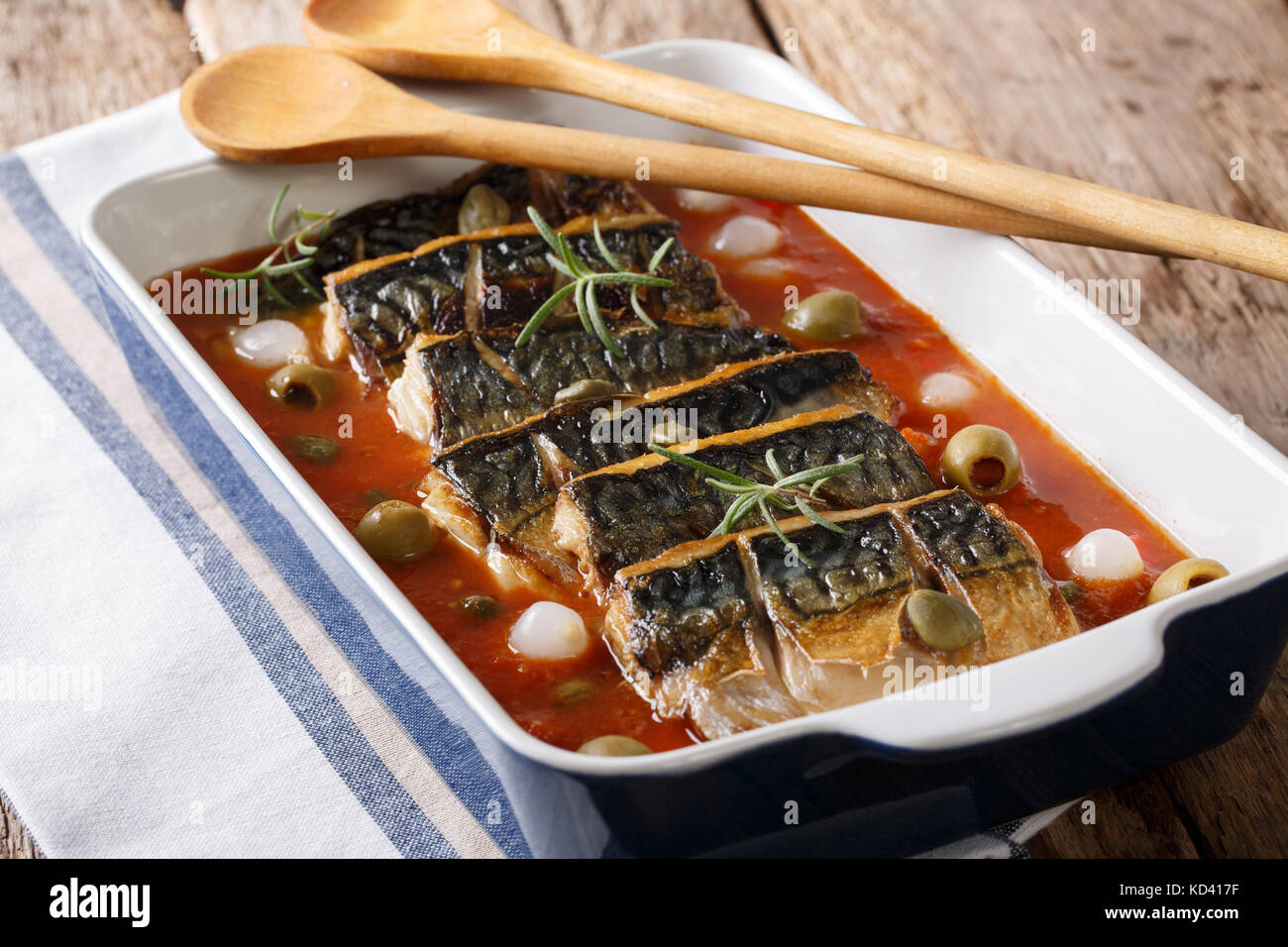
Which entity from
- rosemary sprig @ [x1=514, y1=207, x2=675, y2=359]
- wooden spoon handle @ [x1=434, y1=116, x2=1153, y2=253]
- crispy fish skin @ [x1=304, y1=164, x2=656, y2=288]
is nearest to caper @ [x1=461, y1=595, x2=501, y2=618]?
rosemary sprig @ [x1=514, y1=207, x2=675, y2=359]

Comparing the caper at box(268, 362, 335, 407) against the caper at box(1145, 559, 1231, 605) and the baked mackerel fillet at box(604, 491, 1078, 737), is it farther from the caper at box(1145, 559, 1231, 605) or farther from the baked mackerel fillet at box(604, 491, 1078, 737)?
the caper at box(1145, 559, 1231, 605)

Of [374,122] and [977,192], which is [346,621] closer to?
[374,122]

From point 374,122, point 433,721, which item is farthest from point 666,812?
point 374,122

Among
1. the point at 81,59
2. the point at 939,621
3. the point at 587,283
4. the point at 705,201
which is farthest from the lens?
the point at 81,59

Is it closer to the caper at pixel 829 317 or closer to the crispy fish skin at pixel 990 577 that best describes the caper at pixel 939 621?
the crispy fish skin at pixel 990 577

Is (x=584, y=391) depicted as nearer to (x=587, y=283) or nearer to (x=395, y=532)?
(x=587, y=283)

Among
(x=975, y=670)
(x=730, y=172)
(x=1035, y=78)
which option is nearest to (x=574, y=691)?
(x=975, y=670)
